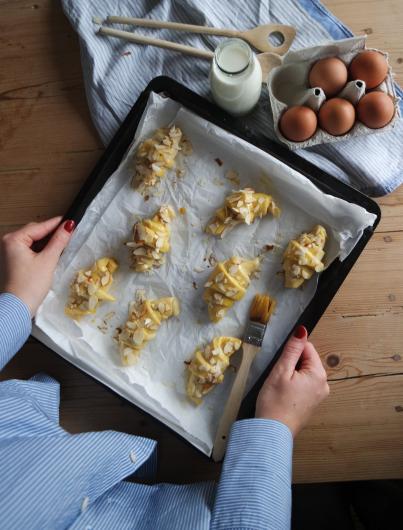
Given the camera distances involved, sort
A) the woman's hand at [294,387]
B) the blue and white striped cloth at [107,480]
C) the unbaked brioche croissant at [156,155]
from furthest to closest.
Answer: the unbaked brioche croissant at [156,155]
the woman's hand at [294,387]
the blue and white striped cloth at [107,480]

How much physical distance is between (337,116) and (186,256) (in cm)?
37

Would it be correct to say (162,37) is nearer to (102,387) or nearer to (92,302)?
(92,302)

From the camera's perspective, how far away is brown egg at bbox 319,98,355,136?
870 mm

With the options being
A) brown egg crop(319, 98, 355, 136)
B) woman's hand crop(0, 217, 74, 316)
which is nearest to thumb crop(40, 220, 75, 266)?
woman's hand crop(0, 217, 74, 316)

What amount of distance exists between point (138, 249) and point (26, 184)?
296 mm

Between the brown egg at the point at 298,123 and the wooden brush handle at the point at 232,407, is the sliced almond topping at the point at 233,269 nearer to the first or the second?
the wooden brush handle at the point at 232,407

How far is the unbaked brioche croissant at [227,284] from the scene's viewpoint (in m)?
0.89

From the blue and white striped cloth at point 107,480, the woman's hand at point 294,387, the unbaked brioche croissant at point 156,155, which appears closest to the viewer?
the blue and white striped cloth at point 107,480

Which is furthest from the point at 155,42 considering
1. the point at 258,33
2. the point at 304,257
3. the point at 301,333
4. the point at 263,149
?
the point at 301,333

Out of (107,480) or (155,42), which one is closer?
(107,480)

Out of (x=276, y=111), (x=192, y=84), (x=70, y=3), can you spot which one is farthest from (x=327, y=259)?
(x=70, y=3)

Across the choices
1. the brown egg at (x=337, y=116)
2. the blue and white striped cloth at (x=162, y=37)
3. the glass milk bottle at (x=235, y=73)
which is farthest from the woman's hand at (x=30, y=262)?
the brown egg at (x=337, y=116)

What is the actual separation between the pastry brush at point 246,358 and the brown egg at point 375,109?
1.17 feet

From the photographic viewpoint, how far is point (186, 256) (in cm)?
96
